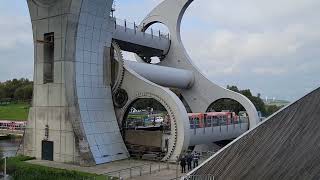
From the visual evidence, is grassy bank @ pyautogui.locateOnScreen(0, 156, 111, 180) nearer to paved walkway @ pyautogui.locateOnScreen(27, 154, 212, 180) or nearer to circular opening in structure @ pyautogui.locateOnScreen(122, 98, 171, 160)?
paved walkway @ pyautogui.locateOnScreen(27, 154, 212, 180)

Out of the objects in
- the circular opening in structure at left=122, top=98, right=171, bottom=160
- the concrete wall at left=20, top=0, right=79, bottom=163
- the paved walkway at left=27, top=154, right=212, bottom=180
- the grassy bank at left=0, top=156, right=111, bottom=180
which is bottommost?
the paved walkway at left=27, top=154, right=212, bottom=180

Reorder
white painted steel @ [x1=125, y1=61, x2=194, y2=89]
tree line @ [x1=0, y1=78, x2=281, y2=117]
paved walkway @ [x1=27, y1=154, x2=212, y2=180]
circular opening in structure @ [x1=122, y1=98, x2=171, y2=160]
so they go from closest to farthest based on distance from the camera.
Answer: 1. paved walkway @ [x1=27, y1=154, x2=212, y2=180]
2. circular opening in structure @ [x1=122, y1=98, x2=171, y2=160]
3. white painted steel @ [x1=125, y1=61, x2=194, y2=89]
4. tree line @ [x1=0, y1=78, x2=281, y2=117]

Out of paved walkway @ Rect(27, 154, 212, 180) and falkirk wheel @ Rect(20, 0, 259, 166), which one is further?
falkirk wheel @ Rect(20, 0, 259, 166)

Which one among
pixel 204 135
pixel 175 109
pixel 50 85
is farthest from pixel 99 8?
pixel 204 135

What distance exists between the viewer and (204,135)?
97.0ft

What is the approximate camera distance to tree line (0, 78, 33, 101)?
89.4m

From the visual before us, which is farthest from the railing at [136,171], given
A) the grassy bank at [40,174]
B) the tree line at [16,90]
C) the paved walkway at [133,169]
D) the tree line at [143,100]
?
the tree line at [16,90]

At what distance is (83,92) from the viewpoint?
26031 millimetres

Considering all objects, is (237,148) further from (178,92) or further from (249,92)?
(249,92)

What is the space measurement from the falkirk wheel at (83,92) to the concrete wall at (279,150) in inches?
476

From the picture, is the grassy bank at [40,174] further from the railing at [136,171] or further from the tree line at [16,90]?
the tree line at [16,90]

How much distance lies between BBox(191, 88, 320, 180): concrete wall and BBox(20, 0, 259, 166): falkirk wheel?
12099 millimetres

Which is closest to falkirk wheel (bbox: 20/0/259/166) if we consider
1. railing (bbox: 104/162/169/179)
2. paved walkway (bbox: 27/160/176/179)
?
paved walkway (bbox: 27/160/176/179)

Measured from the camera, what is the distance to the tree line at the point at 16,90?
89419 mm
